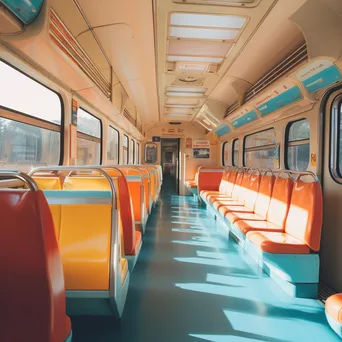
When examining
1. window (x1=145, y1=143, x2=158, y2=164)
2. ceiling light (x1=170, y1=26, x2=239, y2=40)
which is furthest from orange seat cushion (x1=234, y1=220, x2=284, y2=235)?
window (x1=145, y1=143, x2=158, y2=164)

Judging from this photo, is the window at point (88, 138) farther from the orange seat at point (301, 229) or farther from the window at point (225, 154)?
the window at point (225, 154)

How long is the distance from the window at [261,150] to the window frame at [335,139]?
1.50m

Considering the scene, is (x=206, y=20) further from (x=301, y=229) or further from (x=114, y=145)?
(x=114, y=145)

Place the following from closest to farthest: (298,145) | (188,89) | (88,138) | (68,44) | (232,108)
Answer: (68,44), (298,145), (88,138), (188,89), (232,108)

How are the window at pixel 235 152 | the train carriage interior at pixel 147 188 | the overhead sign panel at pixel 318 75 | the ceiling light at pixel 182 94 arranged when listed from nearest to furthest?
the train carriage interior at pixel 147 188, the overhead sign panel at pixel 318 75, the ceiling light at pixel 182 94, the window at pixel 235 152

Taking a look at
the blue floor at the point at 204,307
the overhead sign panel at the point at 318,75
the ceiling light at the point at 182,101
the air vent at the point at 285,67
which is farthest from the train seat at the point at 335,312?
the ceiling light at the point at 182,101

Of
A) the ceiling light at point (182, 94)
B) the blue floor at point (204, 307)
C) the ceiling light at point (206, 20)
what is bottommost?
the blue floor at point (204, 307)

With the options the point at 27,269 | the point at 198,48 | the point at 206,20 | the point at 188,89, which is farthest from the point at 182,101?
the point at 27,269

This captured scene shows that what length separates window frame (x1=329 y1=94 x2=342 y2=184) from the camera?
285 cm

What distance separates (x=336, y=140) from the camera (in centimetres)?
289

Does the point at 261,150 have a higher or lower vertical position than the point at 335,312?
higher

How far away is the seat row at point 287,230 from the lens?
2564 millimetres

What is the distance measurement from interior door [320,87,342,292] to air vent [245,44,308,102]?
19.4 inches

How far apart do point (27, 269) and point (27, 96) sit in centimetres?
201
